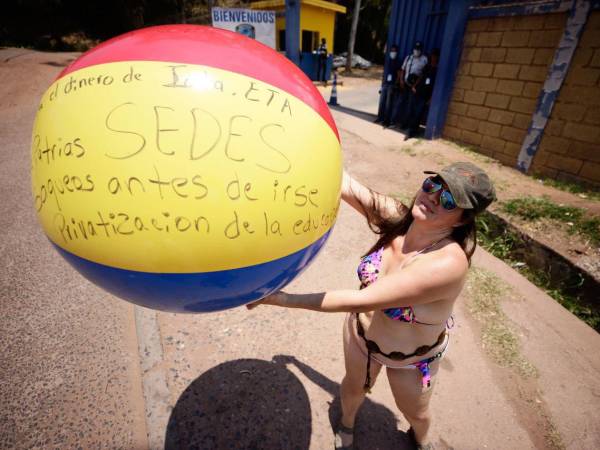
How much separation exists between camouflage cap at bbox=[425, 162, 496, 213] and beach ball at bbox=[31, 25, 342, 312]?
59 cm

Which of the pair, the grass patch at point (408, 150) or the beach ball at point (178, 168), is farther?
the grass patch at point (408, 150)

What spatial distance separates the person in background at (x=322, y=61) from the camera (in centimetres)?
1777

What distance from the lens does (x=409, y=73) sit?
8852mm

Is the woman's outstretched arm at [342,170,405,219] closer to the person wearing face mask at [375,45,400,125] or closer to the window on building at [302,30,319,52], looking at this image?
the person wearing face mask at [375,45,400,125]

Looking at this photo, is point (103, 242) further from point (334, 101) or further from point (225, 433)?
Answer: point (334, 101)

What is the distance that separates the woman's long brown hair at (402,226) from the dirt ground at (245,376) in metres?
1.40

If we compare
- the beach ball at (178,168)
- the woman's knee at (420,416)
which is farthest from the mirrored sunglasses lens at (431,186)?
the woman's knee at (420,416)

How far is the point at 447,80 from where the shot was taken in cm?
774

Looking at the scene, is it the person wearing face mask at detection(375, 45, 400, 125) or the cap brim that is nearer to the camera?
the cap brim

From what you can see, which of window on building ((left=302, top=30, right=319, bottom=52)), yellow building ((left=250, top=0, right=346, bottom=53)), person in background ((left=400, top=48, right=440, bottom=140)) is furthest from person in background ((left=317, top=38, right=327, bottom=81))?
person in background ((left=400, top=48, right=440, bottom=140))

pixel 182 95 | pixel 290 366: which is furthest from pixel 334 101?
pixel 182 95

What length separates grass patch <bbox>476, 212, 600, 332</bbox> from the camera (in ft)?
11.7

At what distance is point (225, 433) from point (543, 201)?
5236 millimetres

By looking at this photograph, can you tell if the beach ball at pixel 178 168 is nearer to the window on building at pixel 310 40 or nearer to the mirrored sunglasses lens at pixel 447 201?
the mirrored sunglasses lens at pixel 447 201
